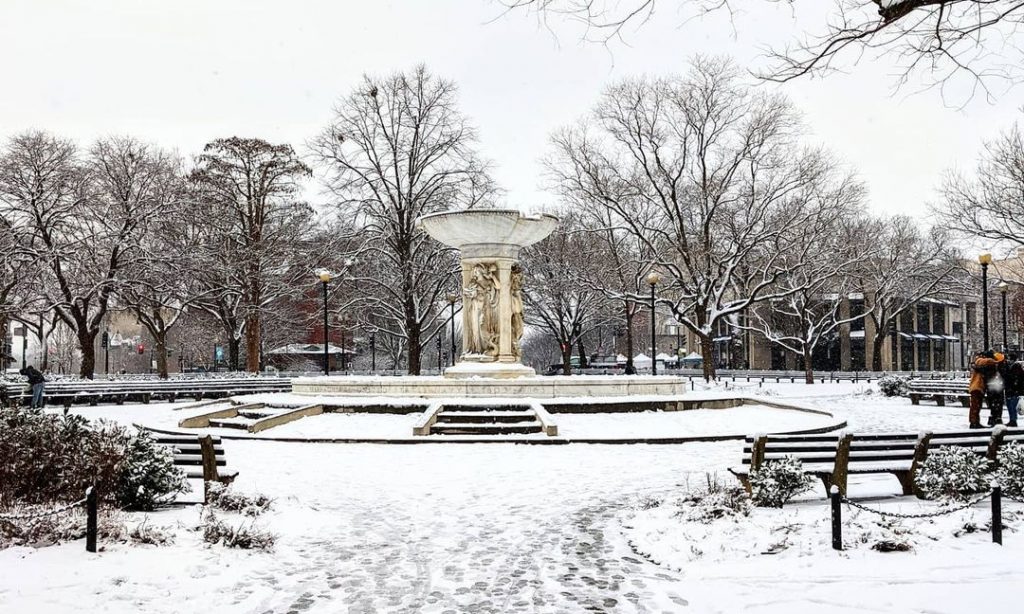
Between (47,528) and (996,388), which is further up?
(996,388)

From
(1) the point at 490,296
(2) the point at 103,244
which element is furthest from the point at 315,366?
(1) the point at 490,296

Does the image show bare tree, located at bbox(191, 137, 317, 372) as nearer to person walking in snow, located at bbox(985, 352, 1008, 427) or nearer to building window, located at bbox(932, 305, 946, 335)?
person walking in snow, located at bbox(985, 352, 1008, 427)

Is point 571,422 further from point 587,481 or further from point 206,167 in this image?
point 206,167

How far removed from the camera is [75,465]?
8.18 meters

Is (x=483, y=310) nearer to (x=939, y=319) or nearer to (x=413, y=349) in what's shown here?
(x=413, y=349)

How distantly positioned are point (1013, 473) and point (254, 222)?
3862 centimetres

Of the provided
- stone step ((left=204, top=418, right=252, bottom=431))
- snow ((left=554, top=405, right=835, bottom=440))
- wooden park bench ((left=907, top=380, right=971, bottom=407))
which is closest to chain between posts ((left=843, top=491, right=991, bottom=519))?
snow ((left=554, top=405, right=835, bottom=440))

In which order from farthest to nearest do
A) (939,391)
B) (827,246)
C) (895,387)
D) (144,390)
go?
1. (827,246)
2. (144,390)
3. (895,387)
4. (939,391)

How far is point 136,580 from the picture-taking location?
6.28 metres

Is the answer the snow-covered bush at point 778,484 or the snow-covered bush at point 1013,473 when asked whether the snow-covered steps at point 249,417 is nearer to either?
the snow-covered bush at point 778,484

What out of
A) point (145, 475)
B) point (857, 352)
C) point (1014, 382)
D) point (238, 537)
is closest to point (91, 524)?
point (238, 537)

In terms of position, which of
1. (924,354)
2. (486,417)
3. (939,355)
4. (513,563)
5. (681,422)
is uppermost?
(924,354)

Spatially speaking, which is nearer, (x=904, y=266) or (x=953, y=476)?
(x=953, y=476)

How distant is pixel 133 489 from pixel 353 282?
32630 mm
